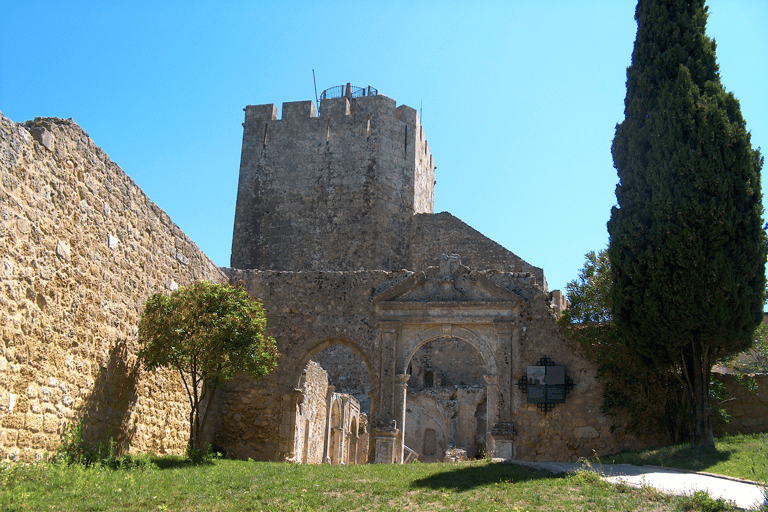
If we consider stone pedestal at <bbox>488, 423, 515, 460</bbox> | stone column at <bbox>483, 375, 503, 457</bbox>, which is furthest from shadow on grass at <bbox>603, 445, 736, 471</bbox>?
stone column at <bbox>483, 375, 503, 457</bbox>

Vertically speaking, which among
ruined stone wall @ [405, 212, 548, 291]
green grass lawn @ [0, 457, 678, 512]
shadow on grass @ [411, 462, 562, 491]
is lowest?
green grass lawn @ [0, 457, 678, 512]

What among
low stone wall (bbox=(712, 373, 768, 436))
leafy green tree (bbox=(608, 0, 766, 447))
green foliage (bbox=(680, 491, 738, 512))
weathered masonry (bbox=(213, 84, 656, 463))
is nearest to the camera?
green foliage (bbox=(680, 491, 738, 512))

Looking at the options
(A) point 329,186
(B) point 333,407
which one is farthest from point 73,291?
(A) point 329,186

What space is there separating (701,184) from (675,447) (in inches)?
181

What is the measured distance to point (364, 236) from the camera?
25266 millimetres

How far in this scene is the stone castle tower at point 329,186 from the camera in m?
25.4

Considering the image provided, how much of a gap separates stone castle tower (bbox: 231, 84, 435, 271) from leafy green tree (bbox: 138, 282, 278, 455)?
1373cm

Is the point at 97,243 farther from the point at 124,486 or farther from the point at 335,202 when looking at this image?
the point at 335,202

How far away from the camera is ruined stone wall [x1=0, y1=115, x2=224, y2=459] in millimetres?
7699

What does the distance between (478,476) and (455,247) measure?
15525 mm

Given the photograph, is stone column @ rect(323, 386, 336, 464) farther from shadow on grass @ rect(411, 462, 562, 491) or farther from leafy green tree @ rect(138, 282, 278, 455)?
shadow on grass @ rect(411, 462, 562, 491)

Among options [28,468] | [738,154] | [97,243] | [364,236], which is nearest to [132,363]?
[97,243]

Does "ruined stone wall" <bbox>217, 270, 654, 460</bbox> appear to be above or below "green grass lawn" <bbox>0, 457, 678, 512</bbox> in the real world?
above

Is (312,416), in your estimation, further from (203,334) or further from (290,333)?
(203,334)
